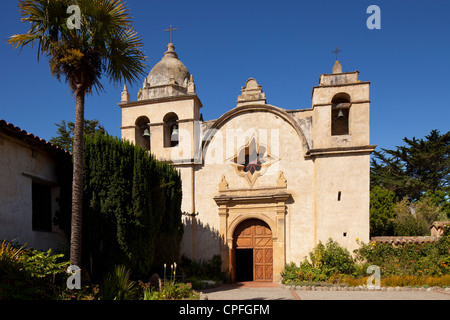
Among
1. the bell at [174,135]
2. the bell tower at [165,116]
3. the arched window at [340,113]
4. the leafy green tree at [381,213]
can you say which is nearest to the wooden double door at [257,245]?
the bell tower at [165,116]

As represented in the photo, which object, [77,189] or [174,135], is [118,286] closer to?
[77,189]

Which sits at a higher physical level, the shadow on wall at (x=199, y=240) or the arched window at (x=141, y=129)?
the arched window at (x=141, y=129)

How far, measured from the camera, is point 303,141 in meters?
16.2

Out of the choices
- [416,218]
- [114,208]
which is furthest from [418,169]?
[114,208]

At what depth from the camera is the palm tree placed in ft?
26.8

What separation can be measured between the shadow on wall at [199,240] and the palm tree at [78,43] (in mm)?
8651

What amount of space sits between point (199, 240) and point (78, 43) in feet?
35.9

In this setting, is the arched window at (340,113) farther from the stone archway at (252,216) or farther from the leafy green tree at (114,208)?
the leafy green tree at (114,208)

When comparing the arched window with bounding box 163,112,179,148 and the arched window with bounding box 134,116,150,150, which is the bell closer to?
the arched window with bounding box 163,112,179,148

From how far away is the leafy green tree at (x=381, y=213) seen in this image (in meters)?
23.5

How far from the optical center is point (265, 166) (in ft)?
54.4
